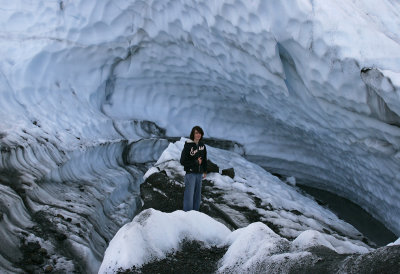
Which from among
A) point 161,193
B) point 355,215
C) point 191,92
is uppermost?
point 191,92

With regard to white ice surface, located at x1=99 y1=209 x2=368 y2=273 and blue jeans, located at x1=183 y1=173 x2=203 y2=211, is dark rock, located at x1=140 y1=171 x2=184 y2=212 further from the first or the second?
white ice surface, located at x1=99 y1=209 x2=368 y2=273

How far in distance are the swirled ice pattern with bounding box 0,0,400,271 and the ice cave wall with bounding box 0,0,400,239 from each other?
0.06 feet

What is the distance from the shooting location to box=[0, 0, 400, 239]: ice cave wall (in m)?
5.18

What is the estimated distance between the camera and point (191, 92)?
7.93 meters

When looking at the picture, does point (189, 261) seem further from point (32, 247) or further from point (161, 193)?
point (161, 193)

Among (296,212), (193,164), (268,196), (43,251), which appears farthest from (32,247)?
(296,212)

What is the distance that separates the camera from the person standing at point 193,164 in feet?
15.9

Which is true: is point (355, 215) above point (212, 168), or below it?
below

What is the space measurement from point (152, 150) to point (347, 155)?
3.04m

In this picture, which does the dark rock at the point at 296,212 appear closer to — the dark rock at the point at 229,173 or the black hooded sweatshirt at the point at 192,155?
the dark rock at the point at 229,173

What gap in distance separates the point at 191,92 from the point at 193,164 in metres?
3.21

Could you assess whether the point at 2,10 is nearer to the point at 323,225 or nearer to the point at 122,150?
the point at 122,150

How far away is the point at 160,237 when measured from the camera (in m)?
3.66

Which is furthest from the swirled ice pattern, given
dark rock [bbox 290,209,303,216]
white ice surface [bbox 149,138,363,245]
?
dark rock [bbox 290,209,303,216]
